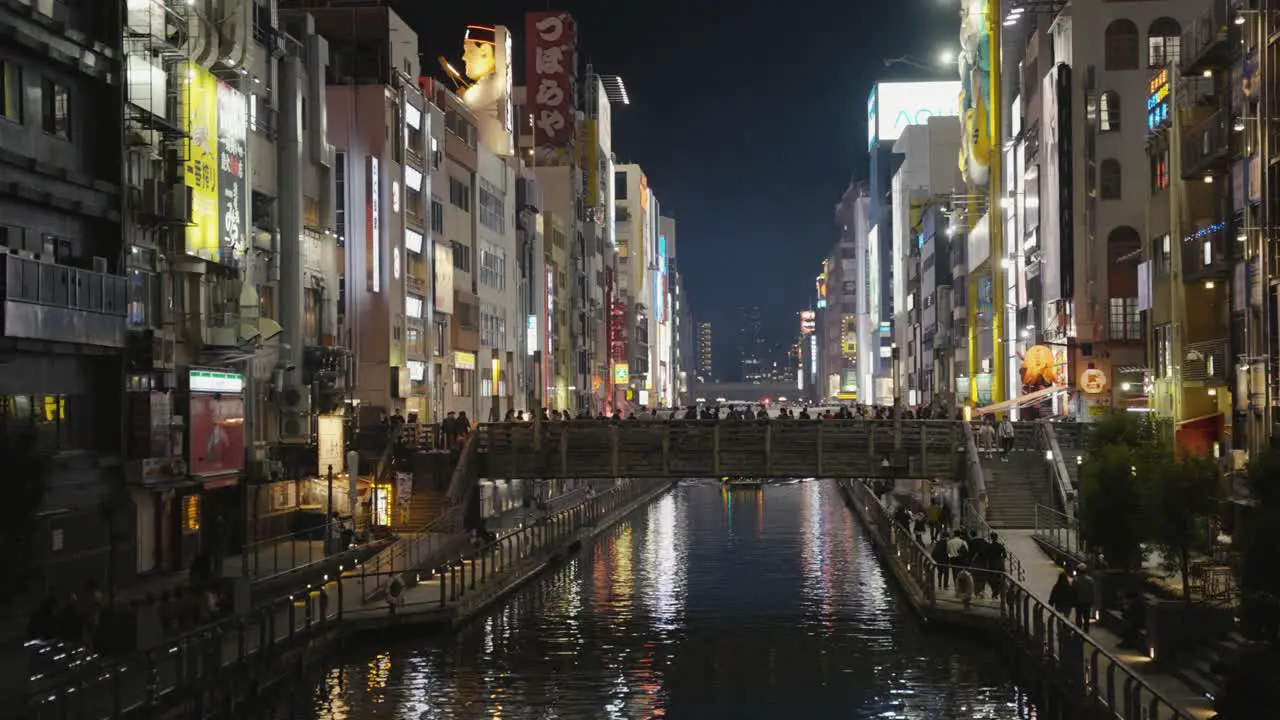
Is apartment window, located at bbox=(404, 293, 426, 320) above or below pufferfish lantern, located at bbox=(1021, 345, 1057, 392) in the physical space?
above

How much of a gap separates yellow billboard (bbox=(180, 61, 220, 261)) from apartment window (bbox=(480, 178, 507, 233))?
4558cm

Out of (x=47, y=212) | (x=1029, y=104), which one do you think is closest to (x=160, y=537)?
(x=47, y=212)

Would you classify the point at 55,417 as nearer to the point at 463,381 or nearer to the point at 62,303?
the point at 62,303

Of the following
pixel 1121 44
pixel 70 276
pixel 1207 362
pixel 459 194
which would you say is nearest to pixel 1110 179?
pixel 1121 44

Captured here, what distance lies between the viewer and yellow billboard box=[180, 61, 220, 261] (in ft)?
156

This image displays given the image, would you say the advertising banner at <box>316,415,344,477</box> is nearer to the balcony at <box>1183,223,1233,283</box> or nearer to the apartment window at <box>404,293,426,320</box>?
the apartment window at <box>404,293,426,320</box>

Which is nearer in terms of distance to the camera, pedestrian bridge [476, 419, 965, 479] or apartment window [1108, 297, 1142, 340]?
pedestrian bridge [476, 419, 965, 479]

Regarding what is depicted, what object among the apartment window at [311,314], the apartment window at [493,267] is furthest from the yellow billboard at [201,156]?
the apartment window at [493,267]

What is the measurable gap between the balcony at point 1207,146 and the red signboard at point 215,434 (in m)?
32.5

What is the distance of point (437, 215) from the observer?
8412 cm

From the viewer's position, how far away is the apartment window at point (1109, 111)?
80500mm

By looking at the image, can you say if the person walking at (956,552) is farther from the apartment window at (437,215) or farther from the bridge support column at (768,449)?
the apartment window at (437,215)

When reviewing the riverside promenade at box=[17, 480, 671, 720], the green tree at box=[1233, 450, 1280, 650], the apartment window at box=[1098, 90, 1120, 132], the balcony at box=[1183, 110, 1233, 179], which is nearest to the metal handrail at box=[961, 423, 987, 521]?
the balcony at box=[1183, 110, 1233, 179]

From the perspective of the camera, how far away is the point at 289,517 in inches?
2277
